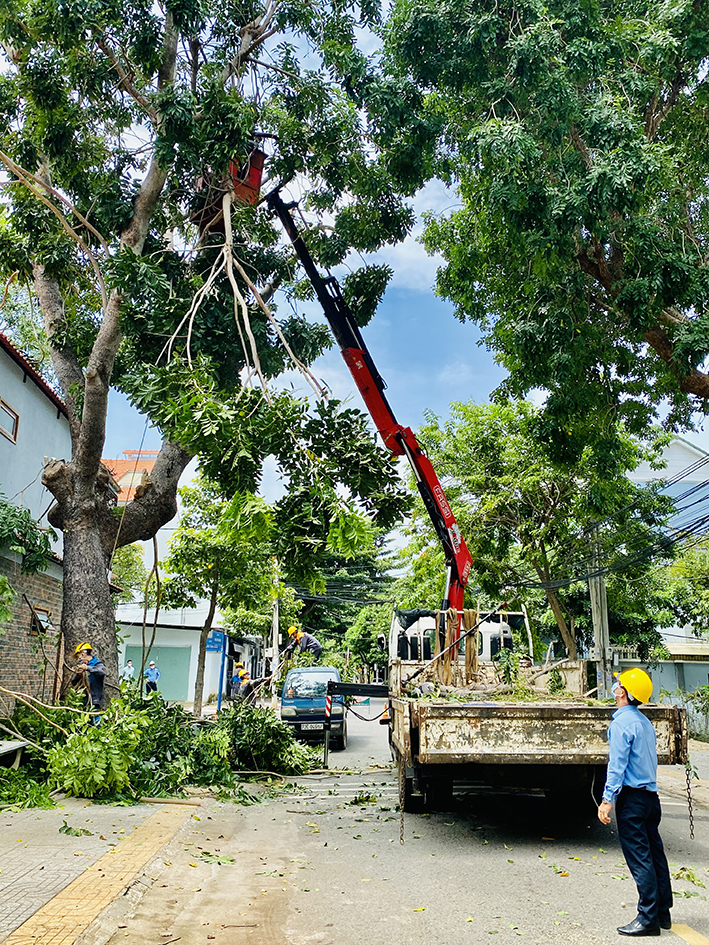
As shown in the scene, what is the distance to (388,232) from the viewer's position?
555 inches

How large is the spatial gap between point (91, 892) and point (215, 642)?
34055mm

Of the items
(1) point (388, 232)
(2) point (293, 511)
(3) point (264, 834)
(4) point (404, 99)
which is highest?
(4) point (404, 99)

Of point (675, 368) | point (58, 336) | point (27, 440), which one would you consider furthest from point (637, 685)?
point (27, 440)

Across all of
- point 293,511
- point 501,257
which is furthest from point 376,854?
point 501,257

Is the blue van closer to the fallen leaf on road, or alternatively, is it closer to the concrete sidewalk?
the concrete sidewalk

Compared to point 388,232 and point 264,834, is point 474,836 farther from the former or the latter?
point 388,232

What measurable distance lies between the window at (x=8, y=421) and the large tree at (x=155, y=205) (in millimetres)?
1210

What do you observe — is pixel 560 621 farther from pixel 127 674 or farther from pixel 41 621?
pixel 41 621

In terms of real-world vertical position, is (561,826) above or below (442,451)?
below

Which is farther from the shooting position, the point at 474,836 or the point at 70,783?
the point at 70,783

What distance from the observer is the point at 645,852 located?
17.3 feet

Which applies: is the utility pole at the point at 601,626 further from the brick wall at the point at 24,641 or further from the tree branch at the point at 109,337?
the tree branch at the point at 109,337

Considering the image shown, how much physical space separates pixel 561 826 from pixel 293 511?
4.59 metres

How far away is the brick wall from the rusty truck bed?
7353 mm
